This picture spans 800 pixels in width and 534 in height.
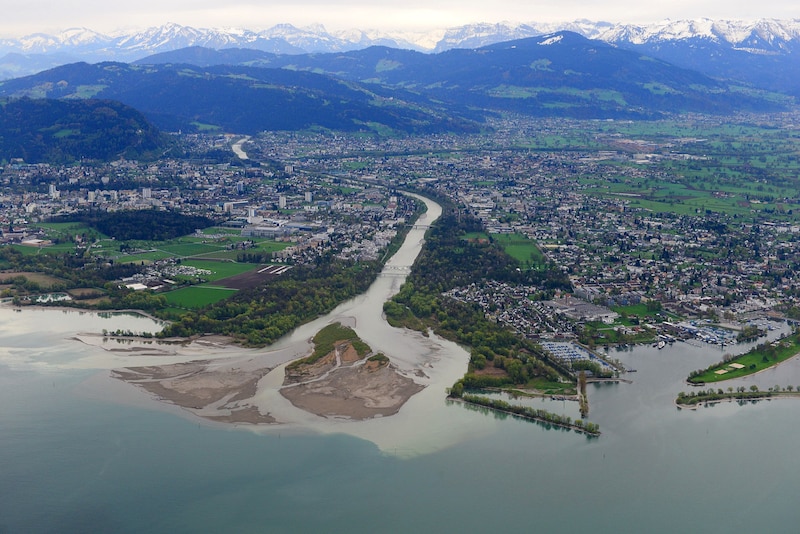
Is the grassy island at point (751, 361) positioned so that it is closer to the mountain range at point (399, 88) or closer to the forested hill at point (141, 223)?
the forested hill at point (141, 223)

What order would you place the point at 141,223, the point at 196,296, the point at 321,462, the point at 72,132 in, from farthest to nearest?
the point at 72,132
the point at 141,223
the point at 196,296
the point at 321,462

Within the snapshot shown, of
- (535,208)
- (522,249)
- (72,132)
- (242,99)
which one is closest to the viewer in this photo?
(522,249)

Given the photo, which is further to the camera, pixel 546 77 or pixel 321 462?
pixel 546 77

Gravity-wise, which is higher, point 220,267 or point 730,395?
point 730,395

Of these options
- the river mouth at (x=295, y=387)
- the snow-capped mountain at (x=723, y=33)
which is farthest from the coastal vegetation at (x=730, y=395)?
the snow-capped mountain at (x=723, y=33)

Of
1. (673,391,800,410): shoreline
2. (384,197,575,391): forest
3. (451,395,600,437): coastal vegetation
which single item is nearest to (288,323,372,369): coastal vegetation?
(384,197,575,391): forest

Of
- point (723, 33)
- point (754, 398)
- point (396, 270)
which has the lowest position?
point (396, 270)

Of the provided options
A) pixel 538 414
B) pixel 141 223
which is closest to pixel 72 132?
pixel 141 223

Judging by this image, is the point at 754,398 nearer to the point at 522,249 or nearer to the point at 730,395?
the point at 730,395
